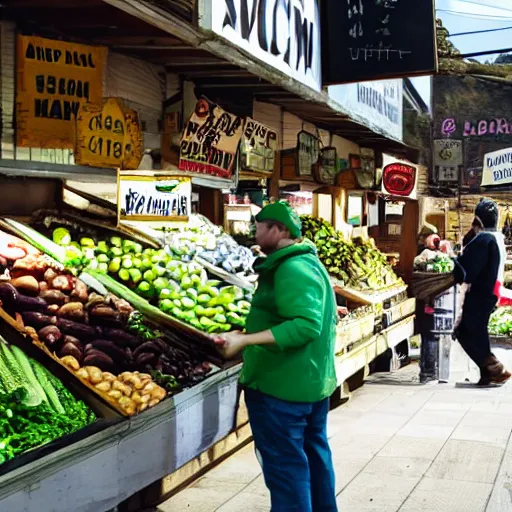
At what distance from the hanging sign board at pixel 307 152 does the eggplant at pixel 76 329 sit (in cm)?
604

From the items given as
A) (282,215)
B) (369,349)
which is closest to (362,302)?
(369,349)

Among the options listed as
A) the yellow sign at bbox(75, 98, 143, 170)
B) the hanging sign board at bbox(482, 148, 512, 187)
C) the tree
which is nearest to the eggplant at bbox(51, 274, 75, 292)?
the yellow sign at bbox(75, 98, 143, 170)

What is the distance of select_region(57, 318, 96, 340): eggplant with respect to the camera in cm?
517

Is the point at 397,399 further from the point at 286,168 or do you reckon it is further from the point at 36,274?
the point at 36,274

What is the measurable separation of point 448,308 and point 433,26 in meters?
3.45

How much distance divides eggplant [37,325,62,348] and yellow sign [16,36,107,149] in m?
1.60

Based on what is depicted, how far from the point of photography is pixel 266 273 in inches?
165

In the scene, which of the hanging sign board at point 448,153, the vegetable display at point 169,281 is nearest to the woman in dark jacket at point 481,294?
the vegetable display at point 169,281

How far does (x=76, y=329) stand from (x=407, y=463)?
2.66m

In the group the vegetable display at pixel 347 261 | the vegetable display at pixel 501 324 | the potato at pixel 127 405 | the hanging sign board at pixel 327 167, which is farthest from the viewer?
the vegetable display at pixel 501 324

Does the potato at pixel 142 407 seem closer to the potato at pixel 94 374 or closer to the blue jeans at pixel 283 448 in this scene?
the potato at pixel 94 374

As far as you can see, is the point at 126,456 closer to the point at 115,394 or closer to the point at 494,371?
the point at 115,394

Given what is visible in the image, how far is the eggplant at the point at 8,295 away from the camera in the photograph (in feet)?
16.7

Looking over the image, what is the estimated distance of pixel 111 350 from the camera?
17.0 feet
